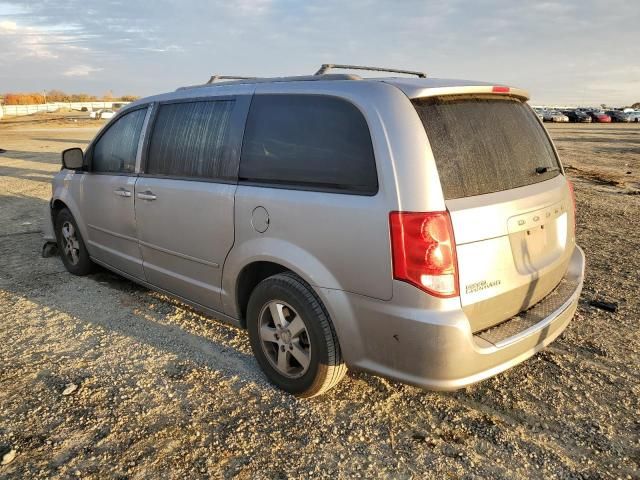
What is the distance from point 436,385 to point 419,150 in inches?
45.3

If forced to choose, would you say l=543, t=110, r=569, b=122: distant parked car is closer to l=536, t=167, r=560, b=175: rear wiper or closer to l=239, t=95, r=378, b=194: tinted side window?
l=536, t=167, r=560, b=175: rear wiper

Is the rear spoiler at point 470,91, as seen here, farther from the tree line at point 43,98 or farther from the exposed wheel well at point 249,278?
the tree line at point 43,98

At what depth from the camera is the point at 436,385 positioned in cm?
247

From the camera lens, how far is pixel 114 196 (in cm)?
430

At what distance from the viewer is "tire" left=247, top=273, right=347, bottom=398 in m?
2.77

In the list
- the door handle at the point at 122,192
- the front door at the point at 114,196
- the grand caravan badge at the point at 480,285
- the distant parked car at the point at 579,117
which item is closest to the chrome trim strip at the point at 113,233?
the front door at the point at 114,196

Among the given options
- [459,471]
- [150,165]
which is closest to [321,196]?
[459,471]

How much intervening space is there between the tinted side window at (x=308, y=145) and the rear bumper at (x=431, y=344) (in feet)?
2.09

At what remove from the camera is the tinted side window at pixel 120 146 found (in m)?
4.17

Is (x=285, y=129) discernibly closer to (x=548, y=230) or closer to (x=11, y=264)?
(x=548, y=230)

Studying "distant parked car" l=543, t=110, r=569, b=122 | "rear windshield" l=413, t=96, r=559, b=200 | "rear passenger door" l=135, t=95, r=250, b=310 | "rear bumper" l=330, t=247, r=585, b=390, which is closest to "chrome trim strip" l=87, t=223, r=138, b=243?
"rear passenger door" l=135, t=95, r=250, b=310

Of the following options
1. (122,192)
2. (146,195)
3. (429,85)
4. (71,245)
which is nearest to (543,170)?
(429,85)

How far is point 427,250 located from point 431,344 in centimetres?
45

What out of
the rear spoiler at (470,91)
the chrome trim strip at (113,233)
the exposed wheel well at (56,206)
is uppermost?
the rear spoiler at (470,91)
